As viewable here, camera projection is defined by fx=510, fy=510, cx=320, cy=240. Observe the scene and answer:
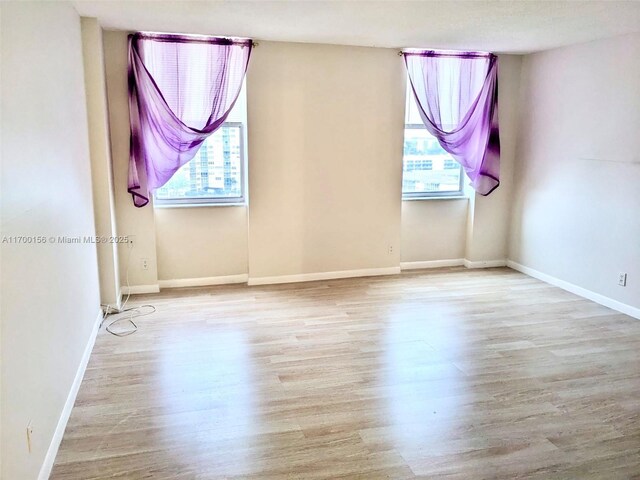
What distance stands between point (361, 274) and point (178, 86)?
104 inches

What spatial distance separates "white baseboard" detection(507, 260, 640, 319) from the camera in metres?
4.45

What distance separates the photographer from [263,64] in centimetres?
484

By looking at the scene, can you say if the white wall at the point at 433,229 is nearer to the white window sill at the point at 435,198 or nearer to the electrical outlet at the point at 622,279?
the white window sill at the point at 435,198

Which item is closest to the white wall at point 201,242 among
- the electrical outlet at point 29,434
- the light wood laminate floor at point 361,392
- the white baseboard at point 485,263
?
the light wood laminate floor at point 361,392

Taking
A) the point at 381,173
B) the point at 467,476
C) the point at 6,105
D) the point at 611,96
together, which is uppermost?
the point at 611,96

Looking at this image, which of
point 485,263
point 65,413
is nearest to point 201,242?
point 65,413

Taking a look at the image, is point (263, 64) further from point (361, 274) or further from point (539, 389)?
point (539, 389)

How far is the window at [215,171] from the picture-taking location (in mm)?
5004

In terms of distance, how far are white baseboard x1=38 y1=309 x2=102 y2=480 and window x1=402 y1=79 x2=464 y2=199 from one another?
356 centimetres

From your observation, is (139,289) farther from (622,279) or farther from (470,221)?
(622,279)

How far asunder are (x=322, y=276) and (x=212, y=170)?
1.58 meters

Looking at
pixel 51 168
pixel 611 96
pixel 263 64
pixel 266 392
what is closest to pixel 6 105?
pixel 51 168

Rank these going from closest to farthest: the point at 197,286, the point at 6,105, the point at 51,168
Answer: the point at 6,105 < the point at 51,168 < the point at 197,286

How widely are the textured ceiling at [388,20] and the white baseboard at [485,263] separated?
2.39 metres
